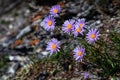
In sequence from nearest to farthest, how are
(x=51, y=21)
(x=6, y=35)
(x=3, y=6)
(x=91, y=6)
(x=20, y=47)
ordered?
1. (x=51, y=21)
2. (x=91, y=6)
3. (x=20, y=47)
4. (x=6, y=35)
5. (x=3, y=6)

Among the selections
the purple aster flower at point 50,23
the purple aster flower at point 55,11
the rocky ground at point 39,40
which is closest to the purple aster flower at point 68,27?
the purple aster flower at point 50,23

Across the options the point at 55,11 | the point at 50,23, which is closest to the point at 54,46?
the point at 50,23

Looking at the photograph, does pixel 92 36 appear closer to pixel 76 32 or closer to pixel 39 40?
pixel 76 32

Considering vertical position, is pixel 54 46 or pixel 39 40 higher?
pixel 39 40

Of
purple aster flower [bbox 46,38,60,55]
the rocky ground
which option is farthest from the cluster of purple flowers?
the rocky ground

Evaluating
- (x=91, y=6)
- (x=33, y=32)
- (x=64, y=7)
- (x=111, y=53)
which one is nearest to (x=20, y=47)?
(x=33, y=32)

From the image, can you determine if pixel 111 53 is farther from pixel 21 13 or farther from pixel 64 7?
pixel 21 13

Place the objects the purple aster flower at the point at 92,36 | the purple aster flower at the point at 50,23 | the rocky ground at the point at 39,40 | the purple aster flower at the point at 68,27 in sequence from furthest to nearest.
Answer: the rocky ground at the point at 39,40 < the purple aster flower at the point at 50,23 < the purple aster flower at the point at 68,27 < the purple aster flower at the point at 92,36

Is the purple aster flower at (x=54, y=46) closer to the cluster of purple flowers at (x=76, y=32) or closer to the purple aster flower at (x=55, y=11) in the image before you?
→ the cluster of purple flowers at (x=76, y=32)
